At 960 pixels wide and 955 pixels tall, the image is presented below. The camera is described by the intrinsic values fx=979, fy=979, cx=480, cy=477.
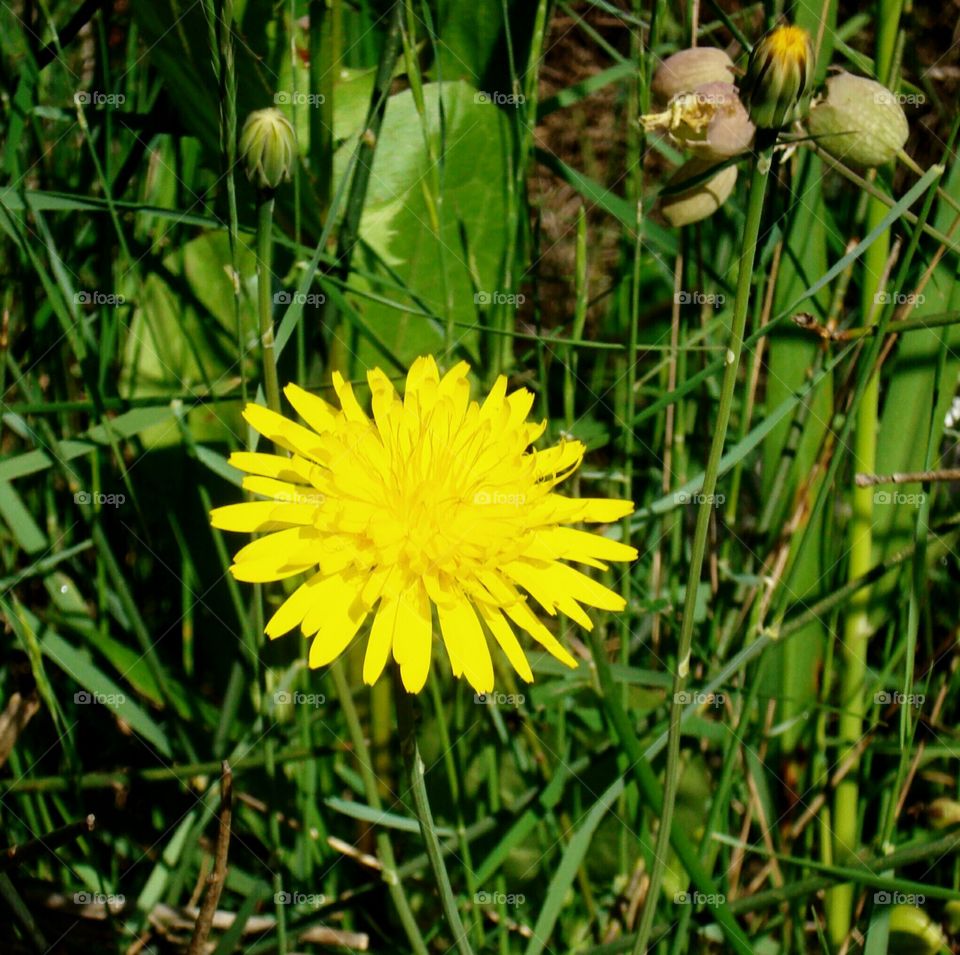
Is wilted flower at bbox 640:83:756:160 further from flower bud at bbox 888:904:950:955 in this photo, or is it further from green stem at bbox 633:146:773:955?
flower bud at bbox 888:904:950:955

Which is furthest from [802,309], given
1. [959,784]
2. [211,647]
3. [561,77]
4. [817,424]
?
[561,77]

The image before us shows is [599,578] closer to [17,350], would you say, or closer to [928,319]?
[928,319]

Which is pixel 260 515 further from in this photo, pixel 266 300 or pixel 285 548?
pixel 266 300

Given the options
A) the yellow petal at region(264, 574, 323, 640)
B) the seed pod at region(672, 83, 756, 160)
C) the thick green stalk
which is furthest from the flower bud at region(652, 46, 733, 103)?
the yellow petal at region(264, 574, 323, 640)

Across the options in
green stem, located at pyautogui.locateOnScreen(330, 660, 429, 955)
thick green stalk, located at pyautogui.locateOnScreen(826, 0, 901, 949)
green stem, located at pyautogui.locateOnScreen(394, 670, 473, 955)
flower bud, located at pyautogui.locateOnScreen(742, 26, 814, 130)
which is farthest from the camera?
thick green stalk, located at pyautogui.locateOnScreen(826, 0, 901, 949)

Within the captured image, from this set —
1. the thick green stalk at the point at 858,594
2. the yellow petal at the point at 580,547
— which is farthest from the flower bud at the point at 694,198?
the yellow petal at the point at 580,547

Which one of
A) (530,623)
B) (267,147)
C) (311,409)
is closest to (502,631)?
(530,623)

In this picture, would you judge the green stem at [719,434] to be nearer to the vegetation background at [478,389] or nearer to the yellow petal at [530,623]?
the yellow petal at [530,623]
